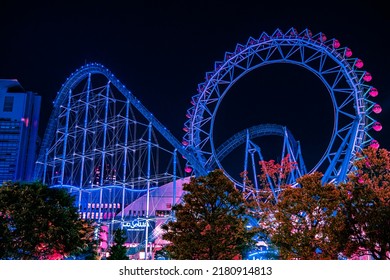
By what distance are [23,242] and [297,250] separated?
956 centimetres

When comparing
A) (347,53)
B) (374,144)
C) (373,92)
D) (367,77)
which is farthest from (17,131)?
(374,144)

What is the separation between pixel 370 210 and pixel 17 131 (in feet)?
167

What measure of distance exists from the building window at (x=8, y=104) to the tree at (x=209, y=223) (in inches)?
1859

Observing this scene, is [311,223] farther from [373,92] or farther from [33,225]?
[373,92]

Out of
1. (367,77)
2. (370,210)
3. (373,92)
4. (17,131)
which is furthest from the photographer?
(17,131)

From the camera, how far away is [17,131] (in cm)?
5694

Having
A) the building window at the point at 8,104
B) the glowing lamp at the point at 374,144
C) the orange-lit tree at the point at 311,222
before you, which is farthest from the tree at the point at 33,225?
the building window at the point at 8,104

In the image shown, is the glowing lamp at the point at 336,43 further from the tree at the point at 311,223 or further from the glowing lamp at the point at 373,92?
the tree at the point at 311,223

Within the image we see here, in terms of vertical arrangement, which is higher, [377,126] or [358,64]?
[358,64]

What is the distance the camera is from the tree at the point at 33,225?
1628 cm

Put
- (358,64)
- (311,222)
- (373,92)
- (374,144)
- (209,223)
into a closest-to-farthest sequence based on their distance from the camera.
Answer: (311,222) → (209,223) → (374,144) → (373,92) → (358,64)
